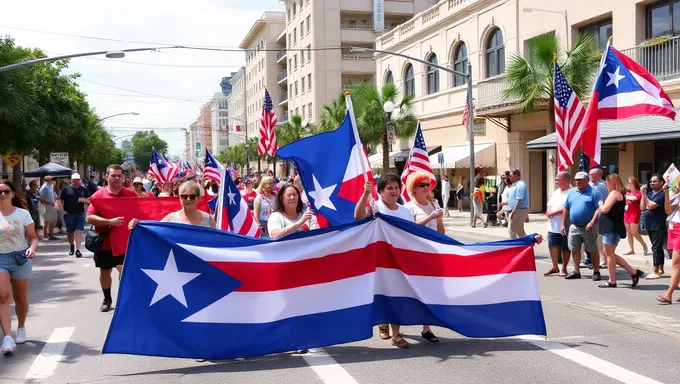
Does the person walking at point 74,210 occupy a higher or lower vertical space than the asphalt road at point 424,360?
higher

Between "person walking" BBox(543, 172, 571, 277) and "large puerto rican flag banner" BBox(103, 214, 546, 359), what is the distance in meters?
4.89

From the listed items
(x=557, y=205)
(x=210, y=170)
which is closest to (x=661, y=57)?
(x=557, y=205)

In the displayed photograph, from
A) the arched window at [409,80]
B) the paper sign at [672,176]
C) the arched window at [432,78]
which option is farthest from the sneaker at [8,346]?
the arched window at [409,80]

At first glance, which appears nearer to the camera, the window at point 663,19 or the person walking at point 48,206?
the person walking at point 48,206

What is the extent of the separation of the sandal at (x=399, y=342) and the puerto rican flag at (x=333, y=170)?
1.23 metres

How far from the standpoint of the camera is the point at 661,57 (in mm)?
20172

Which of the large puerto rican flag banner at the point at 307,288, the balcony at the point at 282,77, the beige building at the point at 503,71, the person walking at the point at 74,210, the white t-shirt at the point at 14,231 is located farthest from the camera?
the balcony at the point at 282,77

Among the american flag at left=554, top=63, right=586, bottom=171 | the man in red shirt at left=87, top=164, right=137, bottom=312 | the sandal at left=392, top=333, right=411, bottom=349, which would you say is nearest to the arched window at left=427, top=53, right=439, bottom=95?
the american flag at left=554, top=63, right=586, bottom=171

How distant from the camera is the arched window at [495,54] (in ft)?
96.9

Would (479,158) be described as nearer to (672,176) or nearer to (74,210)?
(672,176)

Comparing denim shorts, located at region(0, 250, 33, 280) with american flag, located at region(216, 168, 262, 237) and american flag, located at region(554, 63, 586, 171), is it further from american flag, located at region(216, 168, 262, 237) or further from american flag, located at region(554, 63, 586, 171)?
american flag, located at region(554, 63, 586, 171)

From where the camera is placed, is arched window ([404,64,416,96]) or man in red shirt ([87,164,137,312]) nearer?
man in red shirt ([87,164,137,312])

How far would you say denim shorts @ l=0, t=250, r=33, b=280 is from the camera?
6.73 metres

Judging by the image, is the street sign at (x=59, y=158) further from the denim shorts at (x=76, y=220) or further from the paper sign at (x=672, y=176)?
the paper sign at (x=672, y=176)
